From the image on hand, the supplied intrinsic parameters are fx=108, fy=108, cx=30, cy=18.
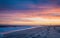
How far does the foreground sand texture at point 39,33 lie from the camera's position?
2.62 feet

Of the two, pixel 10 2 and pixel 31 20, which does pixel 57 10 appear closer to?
pixel 31 20

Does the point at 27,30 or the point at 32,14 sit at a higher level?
the point at 32,14

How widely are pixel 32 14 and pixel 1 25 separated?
0.25 metres

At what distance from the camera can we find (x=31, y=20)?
0.81 m

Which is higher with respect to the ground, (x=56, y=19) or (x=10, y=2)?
(x=10, y=2)

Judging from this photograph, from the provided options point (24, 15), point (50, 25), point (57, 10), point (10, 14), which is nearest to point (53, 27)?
point (50, 25)

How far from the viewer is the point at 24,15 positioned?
2.68 feet

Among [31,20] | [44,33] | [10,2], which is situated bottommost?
[44,33]

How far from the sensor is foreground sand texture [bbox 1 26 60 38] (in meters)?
0.80

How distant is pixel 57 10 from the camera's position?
80 centimetres

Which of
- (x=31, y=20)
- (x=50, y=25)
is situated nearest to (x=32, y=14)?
(x=31, y=20)

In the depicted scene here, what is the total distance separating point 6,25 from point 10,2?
176 millimetres

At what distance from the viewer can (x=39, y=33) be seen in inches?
31.8

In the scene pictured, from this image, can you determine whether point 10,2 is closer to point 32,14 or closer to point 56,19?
point 32,14
